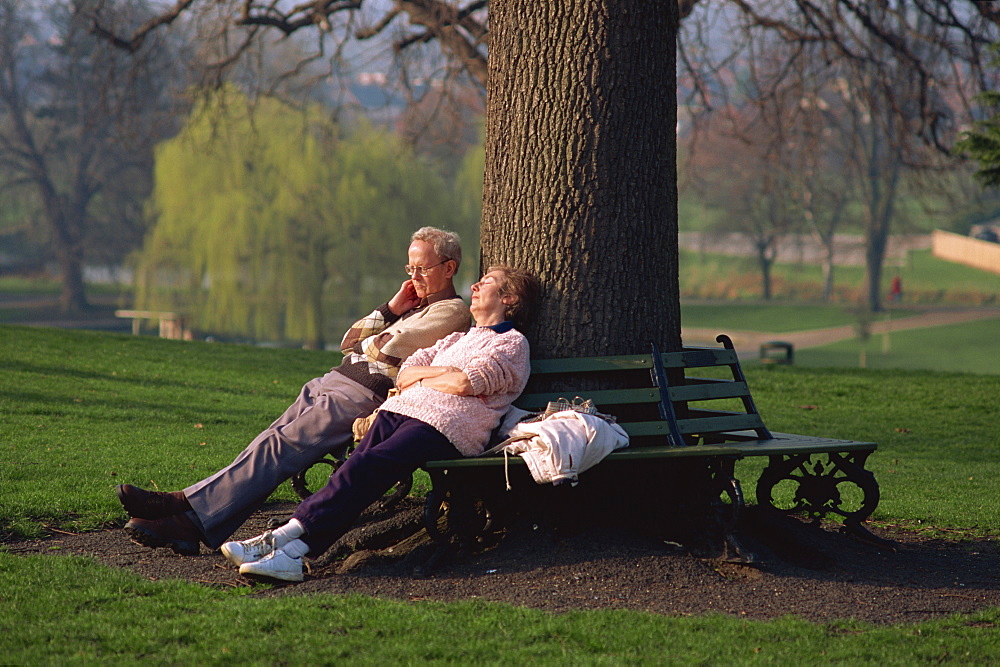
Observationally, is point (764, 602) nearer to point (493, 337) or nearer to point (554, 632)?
point (554, 632)

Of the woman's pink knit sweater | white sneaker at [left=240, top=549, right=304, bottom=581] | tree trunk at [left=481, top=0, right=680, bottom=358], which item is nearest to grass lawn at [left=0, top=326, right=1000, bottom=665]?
white sneaker at [left=240, top=549, right=304, bottom=581]

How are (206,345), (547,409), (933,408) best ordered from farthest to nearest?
(206,345)
(933,408)
(547,409)

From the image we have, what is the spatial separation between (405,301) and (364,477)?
1149mm

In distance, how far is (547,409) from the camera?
4.40m

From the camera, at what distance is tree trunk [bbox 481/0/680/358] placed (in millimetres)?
4598

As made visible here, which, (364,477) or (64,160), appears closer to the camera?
(364,477)

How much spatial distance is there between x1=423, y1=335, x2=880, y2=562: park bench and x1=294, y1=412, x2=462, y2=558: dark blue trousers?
9 cm

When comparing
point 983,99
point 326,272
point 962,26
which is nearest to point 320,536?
point 983,99

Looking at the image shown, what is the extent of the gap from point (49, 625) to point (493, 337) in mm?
1960

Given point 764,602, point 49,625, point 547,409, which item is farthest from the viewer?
point 547,409

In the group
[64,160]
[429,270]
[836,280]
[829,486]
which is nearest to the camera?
[429,270]

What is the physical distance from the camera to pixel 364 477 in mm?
4191

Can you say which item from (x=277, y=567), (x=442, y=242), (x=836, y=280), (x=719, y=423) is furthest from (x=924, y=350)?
(x=277, y=567)

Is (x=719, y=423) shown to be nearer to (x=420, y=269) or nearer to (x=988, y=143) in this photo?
(x=420, y=269)
